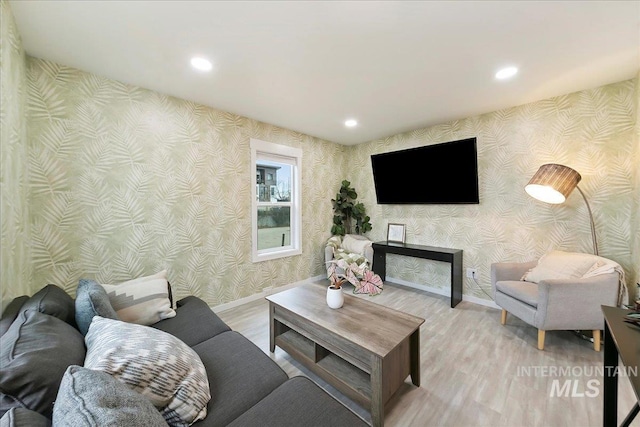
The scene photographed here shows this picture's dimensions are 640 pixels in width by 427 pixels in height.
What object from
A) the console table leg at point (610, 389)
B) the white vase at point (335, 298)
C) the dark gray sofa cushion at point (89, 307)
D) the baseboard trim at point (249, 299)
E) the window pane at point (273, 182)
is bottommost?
the baseboard trim at point (249, 299)

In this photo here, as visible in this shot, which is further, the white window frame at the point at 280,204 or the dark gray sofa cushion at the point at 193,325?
the white window frame at the point at 280,204

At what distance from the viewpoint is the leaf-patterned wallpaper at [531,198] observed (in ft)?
7.38

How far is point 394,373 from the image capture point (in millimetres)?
1468

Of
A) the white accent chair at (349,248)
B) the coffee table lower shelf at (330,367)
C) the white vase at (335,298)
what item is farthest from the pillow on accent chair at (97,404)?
the white accent chair at (349,248)

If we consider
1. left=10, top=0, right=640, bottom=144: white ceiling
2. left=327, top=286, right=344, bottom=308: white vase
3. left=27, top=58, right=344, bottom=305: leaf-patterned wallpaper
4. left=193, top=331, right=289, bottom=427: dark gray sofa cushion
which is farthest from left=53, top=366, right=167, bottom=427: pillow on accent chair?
left=27, top=58, right=344, bottom=305: leaf-patterned wallpaper

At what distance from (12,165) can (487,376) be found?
3.43 metres

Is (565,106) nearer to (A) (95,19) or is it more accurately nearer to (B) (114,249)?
(A) (95,19)

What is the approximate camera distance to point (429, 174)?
130 inches

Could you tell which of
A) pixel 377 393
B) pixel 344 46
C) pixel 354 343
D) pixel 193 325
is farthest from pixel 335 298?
pixel 344 46

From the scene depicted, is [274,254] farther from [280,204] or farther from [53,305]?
[53,305]

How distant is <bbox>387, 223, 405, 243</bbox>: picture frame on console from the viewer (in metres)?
3.77

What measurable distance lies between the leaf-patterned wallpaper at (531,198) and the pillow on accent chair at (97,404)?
11.4ft

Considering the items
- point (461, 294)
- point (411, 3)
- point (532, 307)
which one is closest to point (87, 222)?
point (411, 3)

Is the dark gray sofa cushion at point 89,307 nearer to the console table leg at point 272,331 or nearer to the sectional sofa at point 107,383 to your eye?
the sectional sofa at point 107,383
